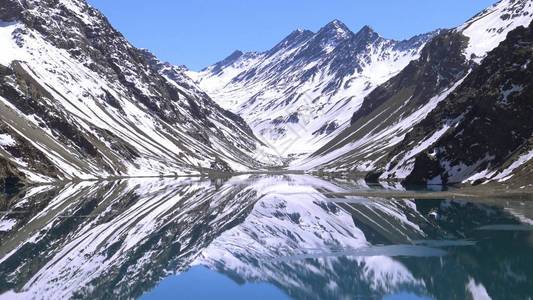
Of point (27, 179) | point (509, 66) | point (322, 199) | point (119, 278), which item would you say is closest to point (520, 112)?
point (509, 66)

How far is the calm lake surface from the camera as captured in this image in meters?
43.6

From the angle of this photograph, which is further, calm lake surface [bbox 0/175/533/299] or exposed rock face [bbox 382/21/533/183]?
exposed rock face [bbox 382/21/533/183]

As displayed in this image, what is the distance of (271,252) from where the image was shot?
197 ft

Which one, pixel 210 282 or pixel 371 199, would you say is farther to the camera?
pixel 371 199

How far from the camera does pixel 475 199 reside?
348ft

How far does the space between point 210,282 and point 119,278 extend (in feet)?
23.3

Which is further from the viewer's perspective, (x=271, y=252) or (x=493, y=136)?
(x=493, y=136)

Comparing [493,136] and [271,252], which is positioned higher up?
[493,136]

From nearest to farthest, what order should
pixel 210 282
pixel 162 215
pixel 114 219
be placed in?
pixel 210 282 → pixel 114 219 → pixel 162 215

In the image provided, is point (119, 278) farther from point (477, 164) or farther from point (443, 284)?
point (477, 164)

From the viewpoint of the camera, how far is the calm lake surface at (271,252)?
4359cm

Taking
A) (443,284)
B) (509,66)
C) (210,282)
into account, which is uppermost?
(509,66)

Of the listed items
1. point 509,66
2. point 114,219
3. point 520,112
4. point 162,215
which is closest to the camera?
point 114,219

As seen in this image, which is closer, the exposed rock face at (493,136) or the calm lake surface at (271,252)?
the calm lake surface at (271,252)
